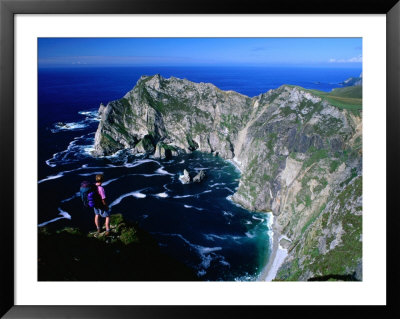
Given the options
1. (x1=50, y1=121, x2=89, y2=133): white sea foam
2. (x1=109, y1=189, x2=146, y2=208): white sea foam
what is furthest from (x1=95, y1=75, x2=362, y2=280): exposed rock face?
(x1=109, y1=189, x2=146, y2=208): white sea foam

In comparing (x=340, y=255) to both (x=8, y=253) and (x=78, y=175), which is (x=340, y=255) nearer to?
(x=8, y=253)

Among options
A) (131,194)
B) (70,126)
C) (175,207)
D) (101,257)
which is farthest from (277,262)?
(70,126)

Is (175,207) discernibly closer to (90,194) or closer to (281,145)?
(281,145)

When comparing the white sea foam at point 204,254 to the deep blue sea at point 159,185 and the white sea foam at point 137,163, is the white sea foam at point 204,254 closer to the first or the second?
the deep blue sea at point 159,185

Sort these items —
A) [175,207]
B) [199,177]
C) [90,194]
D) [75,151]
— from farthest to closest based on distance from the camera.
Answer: [75,151]
[199,177]
[175,207]
[90,194]

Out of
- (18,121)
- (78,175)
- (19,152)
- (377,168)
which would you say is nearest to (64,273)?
(19,152)
